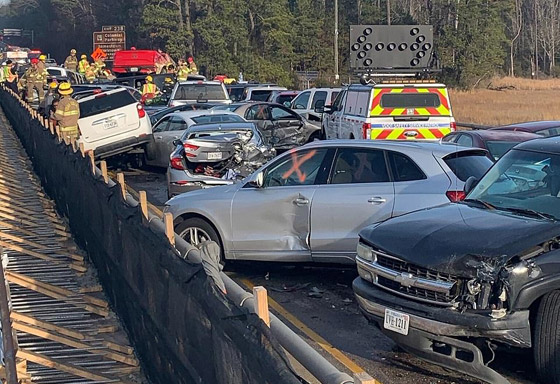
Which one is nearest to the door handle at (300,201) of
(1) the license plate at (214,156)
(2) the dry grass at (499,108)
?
(1) the license plate at (214,156)

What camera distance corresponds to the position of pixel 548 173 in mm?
7180

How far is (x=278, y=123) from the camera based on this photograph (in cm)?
2309

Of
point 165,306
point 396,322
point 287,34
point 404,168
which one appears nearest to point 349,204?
point 404,168

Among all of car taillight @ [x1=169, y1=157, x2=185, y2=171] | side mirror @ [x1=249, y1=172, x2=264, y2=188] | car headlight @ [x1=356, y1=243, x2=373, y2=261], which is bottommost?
car taillight @ [x1=169, y1=157, x2=185, y2=171]

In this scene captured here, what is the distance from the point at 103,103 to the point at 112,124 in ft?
1.90

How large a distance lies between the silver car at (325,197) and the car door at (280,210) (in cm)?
1

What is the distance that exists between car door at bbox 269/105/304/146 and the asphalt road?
12722 millimetres

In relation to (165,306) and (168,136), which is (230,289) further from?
(168,136)

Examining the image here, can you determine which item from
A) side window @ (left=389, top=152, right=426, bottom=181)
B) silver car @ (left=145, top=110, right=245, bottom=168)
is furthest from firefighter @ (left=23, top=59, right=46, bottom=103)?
side window @ (left=389, top=152, right=426, bottom=181)

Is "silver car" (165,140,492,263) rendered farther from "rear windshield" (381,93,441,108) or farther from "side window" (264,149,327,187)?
"rear windshield" (381,93,441,108)

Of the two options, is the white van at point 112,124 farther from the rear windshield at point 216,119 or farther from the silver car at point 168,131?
the rear windshield at point 216,119

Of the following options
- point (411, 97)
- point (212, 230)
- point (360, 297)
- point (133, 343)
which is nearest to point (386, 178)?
point (212, 230)

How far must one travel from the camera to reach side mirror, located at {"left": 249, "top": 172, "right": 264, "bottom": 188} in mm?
9917

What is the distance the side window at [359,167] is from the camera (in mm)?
9516
